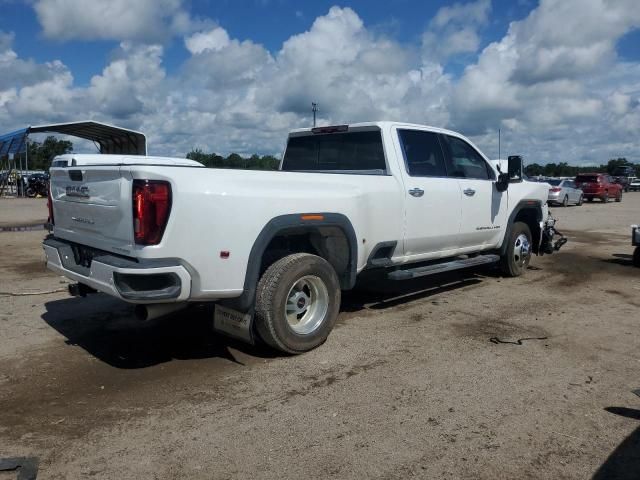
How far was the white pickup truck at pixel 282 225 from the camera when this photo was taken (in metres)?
3.96

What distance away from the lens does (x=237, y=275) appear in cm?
428

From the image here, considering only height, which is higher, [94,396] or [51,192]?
[51,192]

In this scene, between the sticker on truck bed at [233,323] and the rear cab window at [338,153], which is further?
the rear cab window at [338,153]

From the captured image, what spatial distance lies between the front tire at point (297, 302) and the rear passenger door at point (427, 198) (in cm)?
133

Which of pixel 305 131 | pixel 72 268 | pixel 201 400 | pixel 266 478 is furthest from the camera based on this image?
pixel 305 131

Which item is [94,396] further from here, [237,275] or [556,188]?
[556,188]

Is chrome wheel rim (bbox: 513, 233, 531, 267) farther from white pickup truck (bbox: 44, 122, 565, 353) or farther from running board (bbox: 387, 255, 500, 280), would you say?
white pickup truck (bbox: 44, 122, 565, 353)

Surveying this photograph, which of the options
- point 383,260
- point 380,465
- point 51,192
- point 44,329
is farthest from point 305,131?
point 380,465

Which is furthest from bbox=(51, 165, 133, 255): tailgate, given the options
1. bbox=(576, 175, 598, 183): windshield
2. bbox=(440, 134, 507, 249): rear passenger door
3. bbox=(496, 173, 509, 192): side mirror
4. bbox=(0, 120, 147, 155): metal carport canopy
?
bbox=(576, 175, 598, 183): windshield

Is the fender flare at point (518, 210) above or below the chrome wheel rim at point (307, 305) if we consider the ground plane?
above

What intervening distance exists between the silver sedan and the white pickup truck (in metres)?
23.0

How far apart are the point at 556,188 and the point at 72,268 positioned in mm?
27792

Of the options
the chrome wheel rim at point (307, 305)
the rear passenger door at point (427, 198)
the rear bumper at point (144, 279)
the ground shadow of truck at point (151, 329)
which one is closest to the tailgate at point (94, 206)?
the rear bumper at point (144, 279)

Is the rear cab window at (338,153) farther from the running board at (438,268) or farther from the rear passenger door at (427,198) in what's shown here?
the running board at (438,268)
